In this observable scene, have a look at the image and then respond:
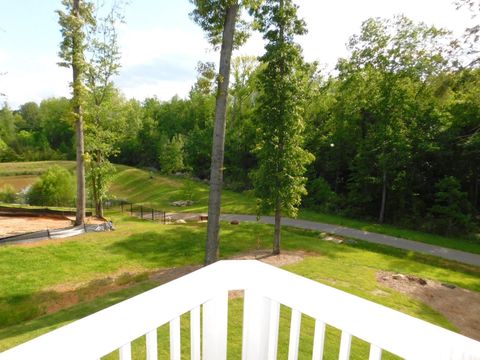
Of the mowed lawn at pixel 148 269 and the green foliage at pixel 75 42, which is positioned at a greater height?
the green foliage at pixel 75 42

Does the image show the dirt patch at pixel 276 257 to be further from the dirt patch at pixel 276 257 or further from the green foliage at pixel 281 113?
the green foliage at pixel 281 113

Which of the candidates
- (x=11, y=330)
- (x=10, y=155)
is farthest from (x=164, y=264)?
(x=10, y=155)

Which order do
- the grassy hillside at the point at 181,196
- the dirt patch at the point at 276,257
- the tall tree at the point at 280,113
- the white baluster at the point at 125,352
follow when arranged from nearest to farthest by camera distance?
the white baluster at the point at 125,352
the tall tree at the point at 280,113
the dirt patch at the point at 276,257
the grassy hillside at the point at 181,196

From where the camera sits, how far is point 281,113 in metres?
13.1

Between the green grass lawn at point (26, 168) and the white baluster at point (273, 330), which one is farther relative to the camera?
the green grass lawn at point (26, 168)

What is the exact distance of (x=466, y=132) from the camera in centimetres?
2372

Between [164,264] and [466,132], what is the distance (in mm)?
24044

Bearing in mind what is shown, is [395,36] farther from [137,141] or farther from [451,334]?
[137,141]

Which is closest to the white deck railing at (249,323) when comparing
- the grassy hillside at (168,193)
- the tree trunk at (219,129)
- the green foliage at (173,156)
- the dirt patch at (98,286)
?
the dirt patch at (98,286)

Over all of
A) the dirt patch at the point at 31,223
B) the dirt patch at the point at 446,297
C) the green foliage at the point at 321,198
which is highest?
the green foliage at the point at 321,198

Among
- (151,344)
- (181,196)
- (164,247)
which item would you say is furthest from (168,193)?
(151,344)

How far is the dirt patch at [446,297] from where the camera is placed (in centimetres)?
963

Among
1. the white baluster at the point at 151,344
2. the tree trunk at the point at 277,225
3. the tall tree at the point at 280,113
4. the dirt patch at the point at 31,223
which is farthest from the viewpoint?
the dirt patch at the point at 31,223

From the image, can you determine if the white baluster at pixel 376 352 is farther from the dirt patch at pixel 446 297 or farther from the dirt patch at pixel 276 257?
the dirt patch at pixel 276 257
